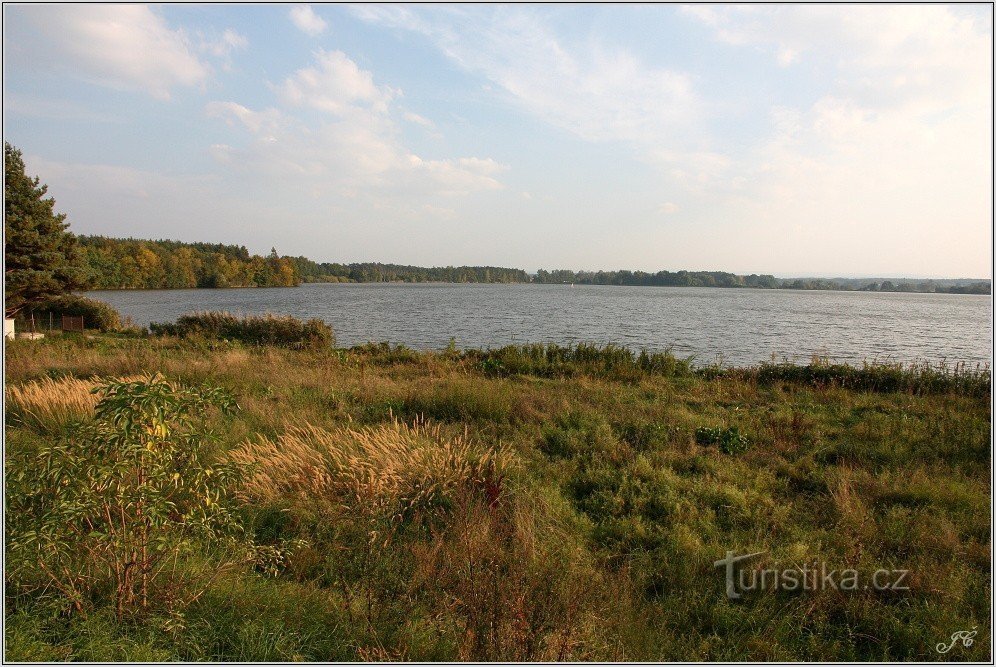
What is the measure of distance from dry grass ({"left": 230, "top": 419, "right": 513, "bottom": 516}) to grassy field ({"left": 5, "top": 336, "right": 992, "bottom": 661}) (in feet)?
0.11

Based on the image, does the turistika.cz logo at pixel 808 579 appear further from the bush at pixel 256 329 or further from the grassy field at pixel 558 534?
the bush at pixel 256 329

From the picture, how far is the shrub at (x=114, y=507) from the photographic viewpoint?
3.12 meters

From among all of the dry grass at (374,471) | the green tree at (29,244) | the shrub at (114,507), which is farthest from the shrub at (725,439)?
the green tree at (29,244)

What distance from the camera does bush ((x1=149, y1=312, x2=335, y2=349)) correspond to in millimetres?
22609

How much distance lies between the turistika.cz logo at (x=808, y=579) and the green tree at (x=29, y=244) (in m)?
30.0

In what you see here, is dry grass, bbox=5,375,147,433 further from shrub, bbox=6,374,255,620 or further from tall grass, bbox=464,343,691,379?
tall grass, bbox=464,343,691,379

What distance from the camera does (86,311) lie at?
28.9 metres

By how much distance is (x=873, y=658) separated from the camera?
3479 mm

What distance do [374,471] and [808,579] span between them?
157 inches

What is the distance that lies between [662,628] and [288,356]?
16156 mm

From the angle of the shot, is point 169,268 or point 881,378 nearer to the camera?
point 881,378

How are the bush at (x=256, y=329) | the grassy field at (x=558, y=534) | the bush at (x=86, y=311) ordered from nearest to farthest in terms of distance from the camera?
the grassy field at (x=558, y=534), the bush at (x=256, y=329), the bush at (x=86, y=311)
